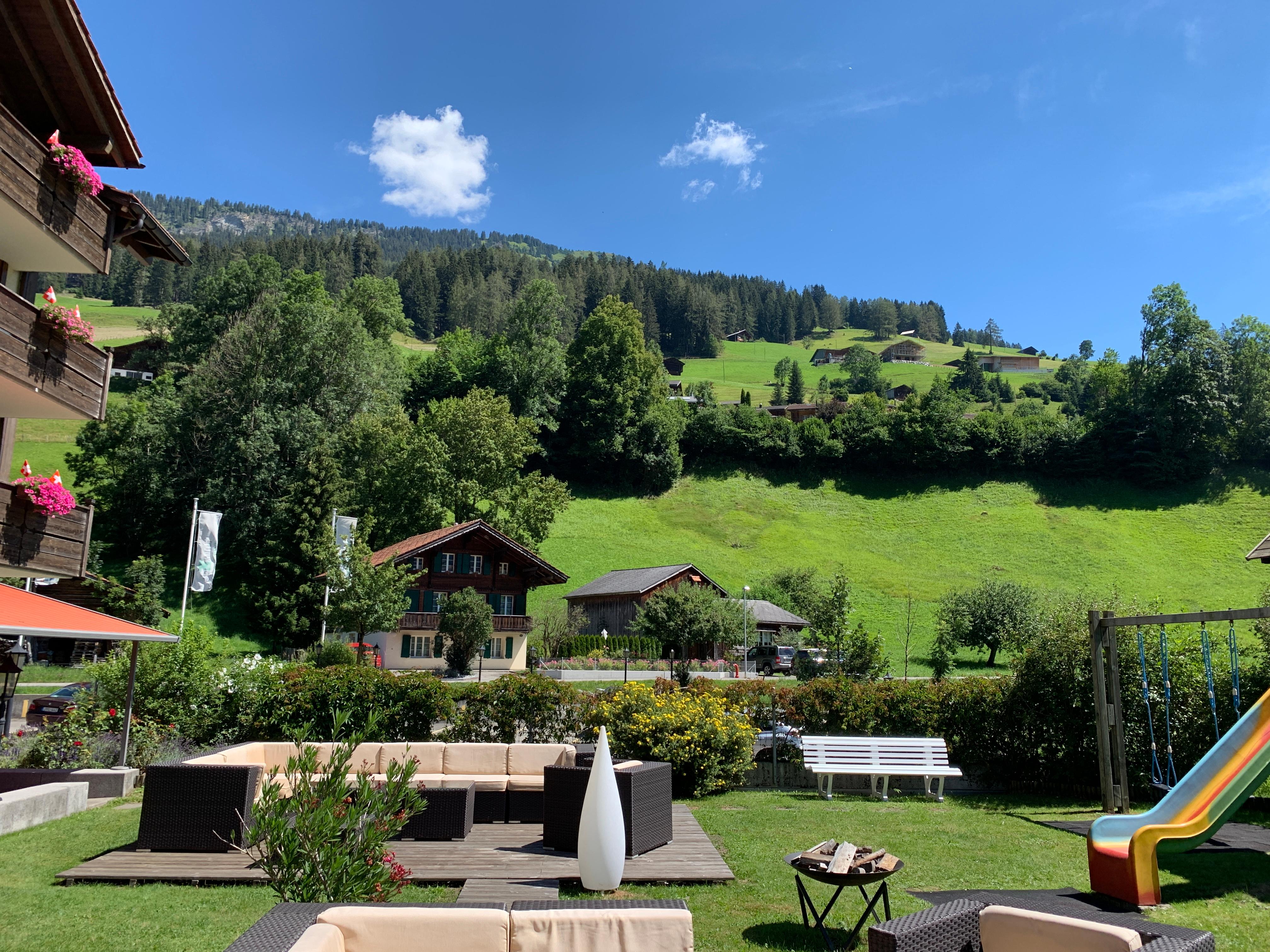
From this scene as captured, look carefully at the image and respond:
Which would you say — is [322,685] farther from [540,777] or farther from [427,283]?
[427,283]

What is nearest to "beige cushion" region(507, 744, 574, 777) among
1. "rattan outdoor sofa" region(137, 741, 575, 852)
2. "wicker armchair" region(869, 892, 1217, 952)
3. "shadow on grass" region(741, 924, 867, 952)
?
"rattan outdoor sofa" region(137, 741, 575, 852)

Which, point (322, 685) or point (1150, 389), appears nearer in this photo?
point (322, 685)

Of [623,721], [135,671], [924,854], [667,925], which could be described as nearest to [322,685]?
[135,671]

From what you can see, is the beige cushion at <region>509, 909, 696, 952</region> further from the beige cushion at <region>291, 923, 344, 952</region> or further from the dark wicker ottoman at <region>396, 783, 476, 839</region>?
the dark wicker ottoman at <region>396, 783, 476, 839</region>

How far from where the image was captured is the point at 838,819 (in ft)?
33.9

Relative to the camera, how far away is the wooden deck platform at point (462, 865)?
6852 mm

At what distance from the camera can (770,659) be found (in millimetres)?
38812

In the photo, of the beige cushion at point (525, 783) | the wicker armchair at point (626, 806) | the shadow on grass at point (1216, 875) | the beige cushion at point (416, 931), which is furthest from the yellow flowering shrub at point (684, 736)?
the beige cushion at point (416, 931)

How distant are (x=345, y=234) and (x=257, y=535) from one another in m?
94.3

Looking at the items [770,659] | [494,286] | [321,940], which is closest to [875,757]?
[321,940]

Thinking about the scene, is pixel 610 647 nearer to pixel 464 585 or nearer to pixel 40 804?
pixel 464 585

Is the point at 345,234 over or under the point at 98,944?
over

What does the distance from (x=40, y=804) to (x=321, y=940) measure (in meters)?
8.11

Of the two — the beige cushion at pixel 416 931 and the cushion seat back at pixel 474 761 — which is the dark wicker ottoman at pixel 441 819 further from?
the beige cushion at pixel 416 931
